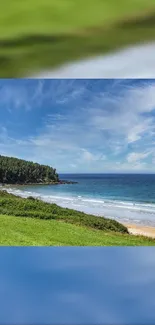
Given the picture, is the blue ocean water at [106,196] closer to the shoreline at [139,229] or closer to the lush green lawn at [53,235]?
the shoreline at [139,229]

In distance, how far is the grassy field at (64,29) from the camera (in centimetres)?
221

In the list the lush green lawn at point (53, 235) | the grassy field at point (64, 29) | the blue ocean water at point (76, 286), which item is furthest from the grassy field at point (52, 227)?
the grassy field at point (64, 29)

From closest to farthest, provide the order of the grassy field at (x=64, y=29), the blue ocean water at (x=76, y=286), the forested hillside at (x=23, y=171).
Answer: the grassy field at (x=64, y=29)
the blue ocean water at (x=76, y=286)
the forested hillside at (x=23, y=171)

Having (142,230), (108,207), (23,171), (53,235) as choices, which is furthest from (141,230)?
(23,171)

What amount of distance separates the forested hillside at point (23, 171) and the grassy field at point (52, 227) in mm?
162

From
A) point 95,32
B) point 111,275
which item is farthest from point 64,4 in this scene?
point 111,275

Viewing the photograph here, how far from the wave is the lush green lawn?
0.52 ft

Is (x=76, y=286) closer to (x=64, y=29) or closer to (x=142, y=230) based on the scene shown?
(x=64, y=29)

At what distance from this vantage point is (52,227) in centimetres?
462

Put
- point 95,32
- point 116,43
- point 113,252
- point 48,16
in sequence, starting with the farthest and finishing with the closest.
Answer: point 113,252, point 116,43, point 95,32, point 48,16

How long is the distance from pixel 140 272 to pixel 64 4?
73.0 inches

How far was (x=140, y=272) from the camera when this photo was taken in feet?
11.2

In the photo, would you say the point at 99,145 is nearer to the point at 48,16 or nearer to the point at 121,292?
the point at 121,292

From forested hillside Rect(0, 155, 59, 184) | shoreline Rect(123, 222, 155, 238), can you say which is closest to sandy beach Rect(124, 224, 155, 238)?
shoreline Rect(123, 222, 155, 238)
